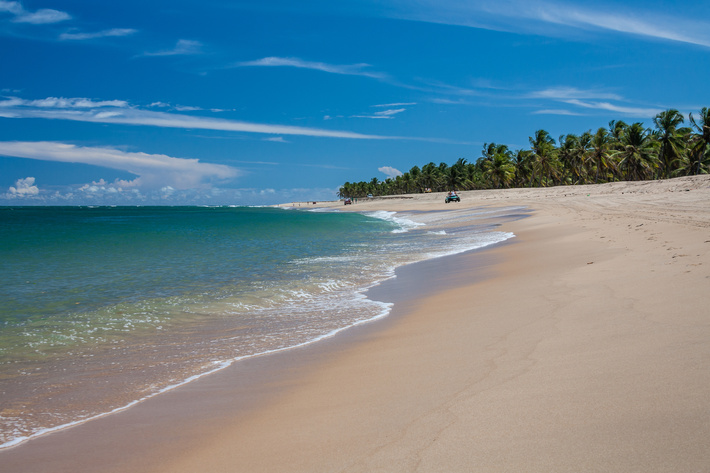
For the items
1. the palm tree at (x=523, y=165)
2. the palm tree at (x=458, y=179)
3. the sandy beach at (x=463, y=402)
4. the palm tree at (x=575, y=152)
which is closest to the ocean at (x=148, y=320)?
the sandy beach at (x=463, y=402)

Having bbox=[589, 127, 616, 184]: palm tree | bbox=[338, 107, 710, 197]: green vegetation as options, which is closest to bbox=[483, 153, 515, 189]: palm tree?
bbox=[338, 107, 710, 197]: green vegetation

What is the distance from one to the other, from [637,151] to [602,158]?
7344mm

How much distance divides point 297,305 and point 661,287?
239 inches

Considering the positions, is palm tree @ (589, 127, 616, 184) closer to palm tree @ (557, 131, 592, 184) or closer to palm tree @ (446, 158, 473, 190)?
palm tree @ (557, 131, 592, 184)

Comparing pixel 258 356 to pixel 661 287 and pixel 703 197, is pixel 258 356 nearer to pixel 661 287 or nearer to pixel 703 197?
pixel 661 287

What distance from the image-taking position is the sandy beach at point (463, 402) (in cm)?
256

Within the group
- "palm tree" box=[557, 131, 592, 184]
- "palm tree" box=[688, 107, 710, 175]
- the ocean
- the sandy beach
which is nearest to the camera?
the sandy beach

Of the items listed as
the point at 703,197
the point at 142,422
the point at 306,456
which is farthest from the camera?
the point at 703,197

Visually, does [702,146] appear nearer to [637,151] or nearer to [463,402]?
[637,151]

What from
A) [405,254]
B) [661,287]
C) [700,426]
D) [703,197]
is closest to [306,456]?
[700,426]

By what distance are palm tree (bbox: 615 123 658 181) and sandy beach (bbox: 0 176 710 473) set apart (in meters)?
62.5

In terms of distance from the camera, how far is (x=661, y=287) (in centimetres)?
588

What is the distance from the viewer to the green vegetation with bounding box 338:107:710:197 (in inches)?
2153

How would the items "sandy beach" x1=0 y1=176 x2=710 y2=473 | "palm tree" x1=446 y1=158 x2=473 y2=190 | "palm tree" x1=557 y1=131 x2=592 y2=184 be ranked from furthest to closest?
"palm tree" x1=446 y1=158 x2=473 y2=190
"palm tree" x1=557 y1=131 x2=592 y2=184
"sandy beach" x1=0 y1=176 x2=710 y2=473
